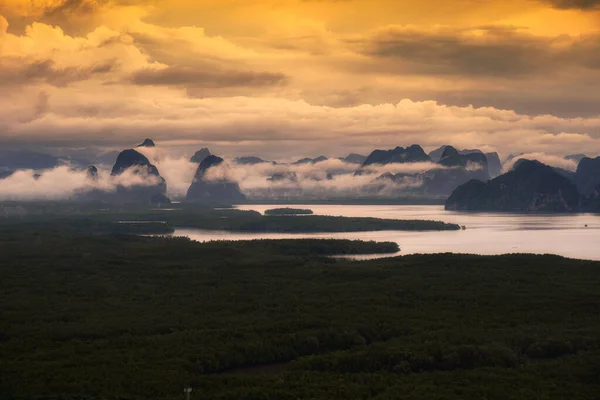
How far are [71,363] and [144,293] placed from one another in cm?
5857

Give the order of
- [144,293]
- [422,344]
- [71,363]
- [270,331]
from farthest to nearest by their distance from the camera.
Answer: [144,293], [270,331], [422,344], [71,363]

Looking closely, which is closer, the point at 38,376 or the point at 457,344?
the point at 38,376

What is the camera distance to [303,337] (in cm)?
11800

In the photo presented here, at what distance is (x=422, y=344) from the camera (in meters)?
111

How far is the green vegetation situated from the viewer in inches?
3669

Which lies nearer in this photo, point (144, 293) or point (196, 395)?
point (196, 395)

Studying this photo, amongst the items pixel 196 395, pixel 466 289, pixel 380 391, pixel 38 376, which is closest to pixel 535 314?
pixel 466 289

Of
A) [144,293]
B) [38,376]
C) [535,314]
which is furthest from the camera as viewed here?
[144,293]

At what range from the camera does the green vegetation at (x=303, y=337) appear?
93188 millimetres

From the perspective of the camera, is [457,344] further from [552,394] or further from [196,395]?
[196,395]

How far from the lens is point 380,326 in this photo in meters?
125

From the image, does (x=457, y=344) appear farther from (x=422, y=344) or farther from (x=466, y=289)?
(x=466, y=289)

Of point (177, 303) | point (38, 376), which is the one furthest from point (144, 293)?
point (38, 376)

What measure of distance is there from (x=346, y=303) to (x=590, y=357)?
167 ft
